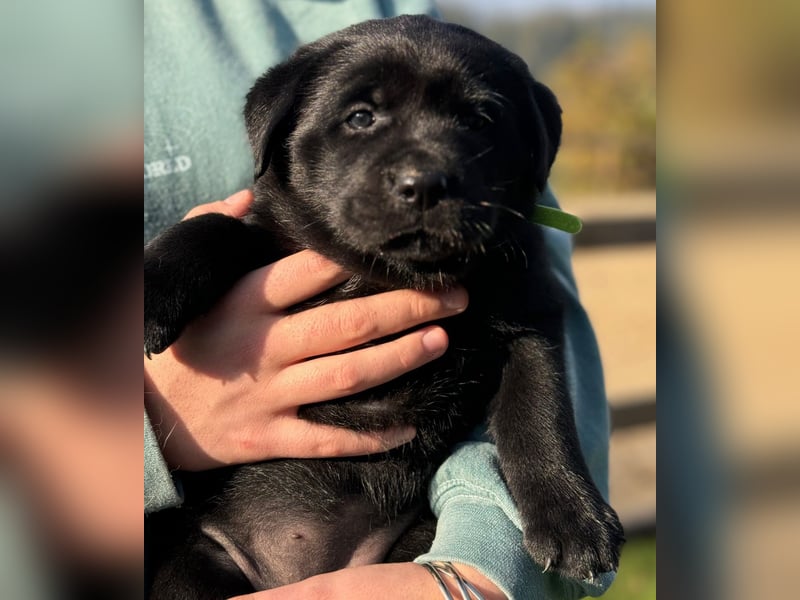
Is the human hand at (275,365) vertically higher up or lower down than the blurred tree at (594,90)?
higher up

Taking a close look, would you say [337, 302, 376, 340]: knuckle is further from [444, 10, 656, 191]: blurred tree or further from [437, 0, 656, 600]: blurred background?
[444, 10, 656, 191]: blurred tree

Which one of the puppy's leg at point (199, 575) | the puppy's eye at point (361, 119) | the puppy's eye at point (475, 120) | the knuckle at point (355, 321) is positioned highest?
the puppy's eye at point (361, 119)

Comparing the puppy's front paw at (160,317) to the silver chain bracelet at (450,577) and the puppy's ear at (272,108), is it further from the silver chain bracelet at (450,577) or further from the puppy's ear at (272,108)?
the silver chain bracelet at (450,577)

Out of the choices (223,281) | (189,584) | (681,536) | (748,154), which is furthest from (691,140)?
(189,584)

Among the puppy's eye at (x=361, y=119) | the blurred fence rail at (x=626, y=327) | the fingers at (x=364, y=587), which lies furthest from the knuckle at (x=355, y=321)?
the blurred fence rail at (x=626, y=327)

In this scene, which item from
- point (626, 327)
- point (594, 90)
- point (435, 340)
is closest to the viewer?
point (435, 340)

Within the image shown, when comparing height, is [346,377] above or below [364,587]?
above

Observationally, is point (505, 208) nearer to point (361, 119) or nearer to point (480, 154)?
point (480, 154)

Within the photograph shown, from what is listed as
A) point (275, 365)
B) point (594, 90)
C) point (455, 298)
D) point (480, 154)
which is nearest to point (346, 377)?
point (275, 365)
